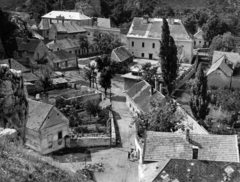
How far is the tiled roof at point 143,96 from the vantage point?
33.9m

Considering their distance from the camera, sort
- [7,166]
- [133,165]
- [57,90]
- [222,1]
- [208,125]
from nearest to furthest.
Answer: [7,166], [133,165], [208,125], [57,90], [222,1]

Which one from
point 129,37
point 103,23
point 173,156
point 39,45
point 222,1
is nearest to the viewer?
point 173,156

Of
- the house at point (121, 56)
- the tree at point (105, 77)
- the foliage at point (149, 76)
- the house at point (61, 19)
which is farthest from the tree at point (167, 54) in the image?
the house at point (61, 19)

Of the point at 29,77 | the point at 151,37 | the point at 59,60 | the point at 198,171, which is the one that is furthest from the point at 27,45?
the point at 198,171

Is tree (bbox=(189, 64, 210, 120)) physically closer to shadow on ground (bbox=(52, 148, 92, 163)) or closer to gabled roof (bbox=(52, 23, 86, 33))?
shadow on ground (bbox=(52, 148, 92, 163))

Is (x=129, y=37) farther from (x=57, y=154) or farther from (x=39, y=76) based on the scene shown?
(x=57, y=154)

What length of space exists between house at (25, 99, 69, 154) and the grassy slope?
14869 millimetres

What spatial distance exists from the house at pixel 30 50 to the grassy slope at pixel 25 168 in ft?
130

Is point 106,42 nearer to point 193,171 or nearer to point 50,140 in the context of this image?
point 50,140

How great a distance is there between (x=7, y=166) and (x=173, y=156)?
40.8ft

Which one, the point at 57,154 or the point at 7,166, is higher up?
the point at 7,166

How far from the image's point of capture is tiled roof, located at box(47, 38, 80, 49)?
55769 millimetres

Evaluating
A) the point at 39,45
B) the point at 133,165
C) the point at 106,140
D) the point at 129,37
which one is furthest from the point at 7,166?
the point at 129,37

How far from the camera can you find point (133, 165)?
26203mm
